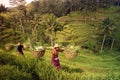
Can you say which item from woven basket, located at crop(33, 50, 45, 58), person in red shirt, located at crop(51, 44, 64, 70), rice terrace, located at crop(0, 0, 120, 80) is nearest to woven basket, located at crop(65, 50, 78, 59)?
rice terrace, located at crop(0, 0, 120, 80)

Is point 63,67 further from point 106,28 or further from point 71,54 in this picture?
point 106,28

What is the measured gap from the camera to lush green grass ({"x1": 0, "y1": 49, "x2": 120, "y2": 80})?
3.13 meters

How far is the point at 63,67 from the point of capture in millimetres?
3514

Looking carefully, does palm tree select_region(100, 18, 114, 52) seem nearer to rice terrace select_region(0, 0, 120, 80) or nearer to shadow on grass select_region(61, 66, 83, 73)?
rice terrace select_region(0, 0, 120, 80)

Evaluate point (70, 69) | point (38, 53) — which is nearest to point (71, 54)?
point (70, 69)

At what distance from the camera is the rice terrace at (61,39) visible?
314 centimetres

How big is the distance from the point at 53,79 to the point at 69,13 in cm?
89

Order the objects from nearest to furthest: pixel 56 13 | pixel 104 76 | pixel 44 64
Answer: pixel 104 76
pixel 56 13
pixel 44 64

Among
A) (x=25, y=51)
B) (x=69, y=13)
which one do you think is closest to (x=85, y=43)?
(x=69, y=13)

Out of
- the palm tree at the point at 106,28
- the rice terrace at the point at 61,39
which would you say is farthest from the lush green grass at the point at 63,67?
the palm tree at the point at 106,28

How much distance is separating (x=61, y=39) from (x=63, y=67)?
16.6 inches

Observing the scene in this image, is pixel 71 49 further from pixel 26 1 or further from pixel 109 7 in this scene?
pixel 26 1

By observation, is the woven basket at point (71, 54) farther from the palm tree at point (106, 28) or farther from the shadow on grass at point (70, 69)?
the palm tree at point (106, 28)

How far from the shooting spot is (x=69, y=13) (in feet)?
11.0
